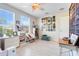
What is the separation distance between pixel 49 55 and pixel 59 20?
66 centimetres

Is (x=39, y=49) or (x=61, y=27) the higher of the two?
(x=61, y=27)

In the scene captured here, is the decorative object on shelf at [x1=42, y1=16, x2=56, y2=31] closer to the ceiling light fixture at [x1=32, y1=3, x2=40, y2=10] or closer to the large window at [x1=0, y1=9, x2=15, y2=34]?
the ceiling light fixture at [x1=32, y1=3, x2=40, y2=10]

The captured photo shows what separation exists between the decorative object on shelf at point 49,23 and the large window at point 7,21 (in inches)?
22.6

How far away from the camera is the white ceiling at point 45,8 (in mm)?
1896

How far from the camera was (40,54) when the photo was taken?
6.28 feet

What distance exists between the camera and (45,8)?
1.96 metres

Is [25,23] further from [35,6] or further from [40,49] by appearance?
[40,49]

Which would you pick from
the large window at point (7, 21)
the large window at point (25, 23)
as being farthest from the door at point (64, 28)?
the large window at point (7, 21)

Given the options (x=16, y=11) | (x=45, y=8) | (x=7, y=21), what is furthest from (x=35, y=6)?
(x=7, y=21)

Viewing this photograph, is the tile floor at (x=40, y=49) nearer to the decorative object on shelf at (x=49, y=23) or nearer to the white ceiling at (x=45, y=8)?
the decorative object on shelf at (x=49, y=23)

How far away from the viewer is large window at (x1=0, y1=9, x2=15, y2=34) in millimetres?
1879

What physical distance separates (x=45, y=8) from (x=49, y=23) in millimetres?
296

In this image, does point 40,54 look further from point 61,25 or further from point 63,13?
point 63,13

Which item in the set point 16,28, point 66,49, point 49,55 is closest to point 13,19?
point 16,28
